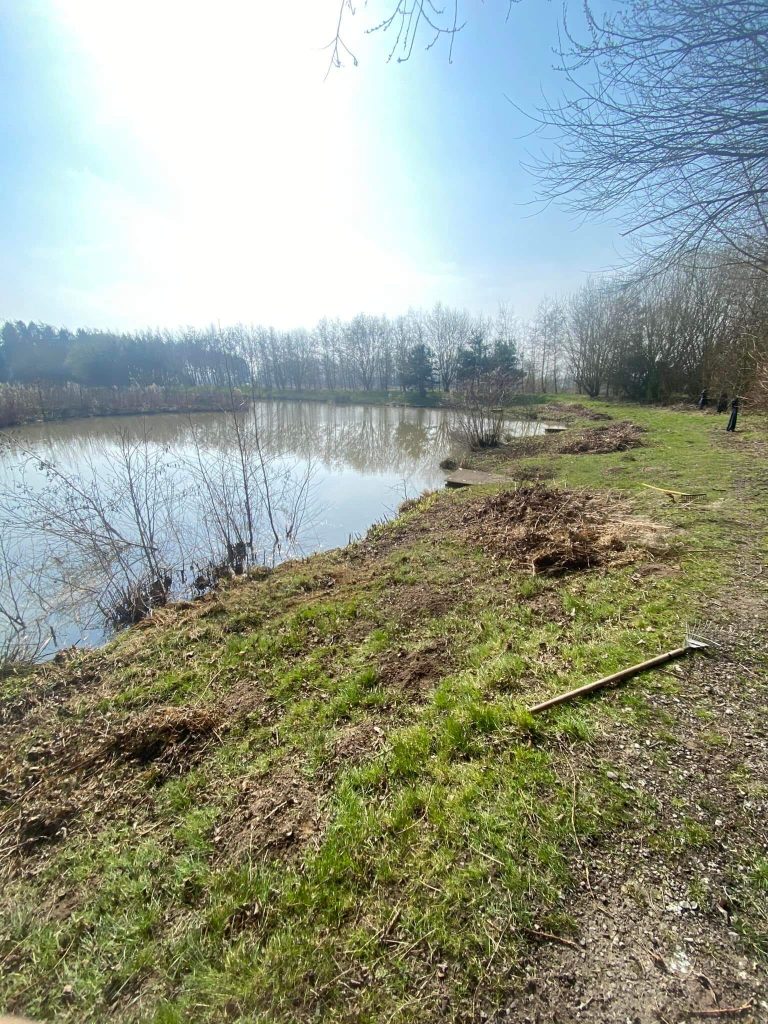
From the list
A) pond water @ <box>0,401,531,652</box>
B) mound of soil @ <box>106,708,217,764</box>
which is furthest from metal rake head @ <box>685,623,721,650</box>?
pond water @ <box>0,401,531,652</box>

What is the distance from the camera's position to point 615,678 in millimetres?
2510

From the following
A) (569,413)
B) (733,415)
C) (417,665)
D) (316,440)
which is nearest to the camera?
(417,665)

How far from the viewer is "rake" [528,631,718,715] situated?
2.41 metres

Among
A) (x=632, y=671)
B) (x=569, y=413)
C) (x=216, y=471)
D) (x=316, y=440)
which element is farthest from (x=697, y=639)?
(x=569, y=413)

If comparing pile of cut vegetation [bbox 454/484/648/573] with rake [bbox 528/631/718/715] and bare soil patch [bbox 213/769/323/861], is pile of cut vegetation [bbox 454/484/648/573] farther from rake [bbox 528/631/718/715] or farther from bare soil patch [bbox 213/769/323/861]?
bare soil patch [bbox 213/769/323/861]

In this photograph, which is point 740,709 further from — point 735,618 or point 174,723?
point 174,723

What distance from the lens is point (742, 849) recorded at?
5.08 feet

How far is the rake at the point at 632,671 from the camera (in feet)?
7.91

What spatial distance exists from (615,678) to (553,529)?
300cm

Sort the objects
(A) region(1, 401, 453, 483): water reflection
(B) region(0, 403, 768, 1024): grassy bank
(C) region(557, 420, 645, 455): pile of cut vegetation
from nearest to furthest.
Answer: (B) region(0, 403, 768, 1024): grassy bank < (C) region(557, 420, 645, 455): pile of cut vegetation < (A) region(1, 401, 453, 483): water reflection

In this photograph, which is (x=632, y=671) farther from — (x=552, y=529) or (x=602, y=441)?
(x=602, y=441)

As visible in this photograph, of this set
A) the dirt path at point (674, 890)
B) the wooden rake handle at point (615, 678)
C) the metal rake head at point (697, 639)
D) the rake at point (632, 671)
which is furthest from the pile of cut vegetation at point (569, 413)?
the dirt path at point (674, 890)

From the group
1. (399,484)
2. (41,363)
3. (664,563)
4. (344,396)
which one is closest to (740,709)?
(664,563)

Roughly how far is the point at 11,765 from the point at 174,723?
1.18 m
